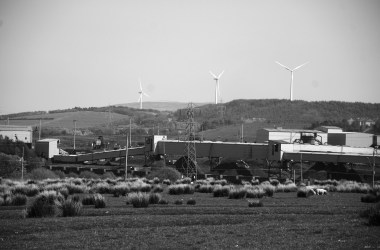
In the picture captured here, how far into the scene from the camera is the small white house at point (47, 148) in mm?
83938

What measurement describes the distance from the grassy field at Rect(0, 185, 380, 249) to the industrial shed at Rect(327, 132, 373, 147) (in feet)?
207

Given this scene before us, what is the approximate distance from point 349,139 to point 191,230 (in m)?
71.1

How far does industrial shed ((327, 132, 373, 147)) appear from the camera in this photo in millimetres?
85894

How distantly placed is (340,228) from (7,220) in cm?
964

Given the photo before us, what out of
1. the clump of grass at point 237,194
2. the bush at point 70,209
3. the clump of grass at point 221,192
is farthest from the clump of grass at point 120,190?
the bush at point 70,209

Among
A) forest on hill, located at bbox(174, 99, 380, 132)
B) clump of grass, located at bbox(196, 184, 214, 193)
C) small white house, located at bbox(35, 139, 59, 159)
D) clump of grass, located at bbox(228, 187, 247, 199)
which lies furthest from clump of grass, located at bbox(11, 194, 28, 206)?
forest on hill, located at bbox(174, 99, 380, 132)

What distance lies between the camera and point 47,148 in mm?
84000

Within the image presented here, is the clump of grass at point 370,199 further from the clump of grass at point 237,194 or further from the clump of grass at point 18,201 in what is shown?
the clump of grass at point 18,201

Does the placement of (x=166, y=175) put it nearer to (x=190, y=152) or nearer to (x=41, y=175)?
(x=190, y=152)

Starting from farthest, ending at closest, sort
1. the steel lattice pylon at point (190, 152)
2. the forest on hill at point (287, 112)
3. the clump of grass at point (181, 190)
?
1. the forest on hill at point (287, 112)
2. the steel lattice pylon at point (190, 152)
3. the clump of grass at point (181, 190)

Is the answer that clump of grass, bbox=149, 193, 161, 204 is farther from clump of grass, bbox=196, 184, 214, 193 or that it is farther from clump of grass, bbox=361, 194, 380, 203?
clump of grass, bbox=196, 184, 214, 193

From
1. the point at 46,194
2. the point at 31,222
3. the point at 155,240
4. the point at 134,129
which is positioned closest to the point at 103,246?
the point at 155,240

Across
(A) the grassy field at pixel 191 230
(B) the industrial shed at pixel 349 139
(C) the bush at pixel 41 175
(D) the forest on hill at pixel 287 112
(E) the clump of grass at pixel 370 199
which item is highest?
(D) the forest on hill at pixel 287 112

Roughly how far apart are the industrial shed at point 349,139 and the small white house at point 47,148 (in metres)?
34.9
